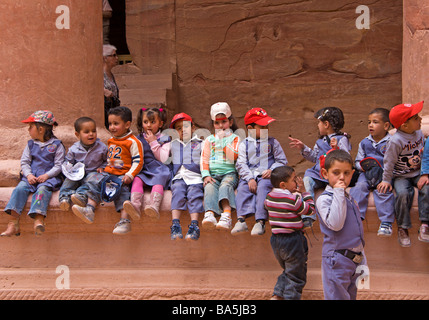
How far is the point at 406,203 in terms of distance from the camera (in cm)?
402

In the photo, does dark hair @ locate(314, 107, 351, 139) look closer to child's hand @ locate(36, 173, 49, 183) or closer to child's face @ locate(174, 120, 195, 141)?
child's face @ locate(174, 120, 195, 141)

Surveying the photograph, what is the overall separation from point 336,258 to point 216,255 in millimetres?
1368

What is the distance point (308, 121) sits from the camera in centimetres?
802

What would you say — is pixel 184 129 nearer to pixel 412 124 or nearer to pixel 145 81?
pixel 412 124

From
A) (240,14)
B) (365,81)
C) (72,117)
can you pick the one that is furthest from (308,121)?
(72,117)

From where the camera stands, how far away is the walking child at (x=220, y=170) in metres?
4.18

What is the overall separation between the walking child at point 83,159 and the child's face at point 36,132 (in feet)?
0.94

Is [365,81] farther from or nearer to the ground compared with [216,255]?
farther from the ground

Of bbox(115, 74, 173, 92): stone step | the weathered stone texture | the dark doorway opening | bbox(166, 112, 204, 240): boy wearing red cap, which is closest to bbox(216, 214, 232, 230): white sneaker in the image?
bbox(166, 112, 204, 240): boy wearing red cap

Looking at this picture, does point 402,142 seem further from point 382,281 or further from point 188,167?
point 188,167

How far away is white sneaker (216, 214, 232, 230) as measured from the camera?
409 centimetres

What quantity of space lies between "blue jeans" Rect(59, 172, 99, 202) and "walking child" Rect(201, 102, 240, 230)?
881 mm

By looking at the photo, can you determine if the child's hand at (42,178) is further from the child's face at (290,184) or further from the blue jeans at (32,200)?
the child's face at (290,184)

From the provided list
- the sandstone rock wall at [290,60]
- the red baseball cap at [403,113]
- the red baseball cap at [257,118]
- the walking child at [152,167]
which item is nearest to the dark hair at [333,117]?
the red baseball cap at [257,118]
